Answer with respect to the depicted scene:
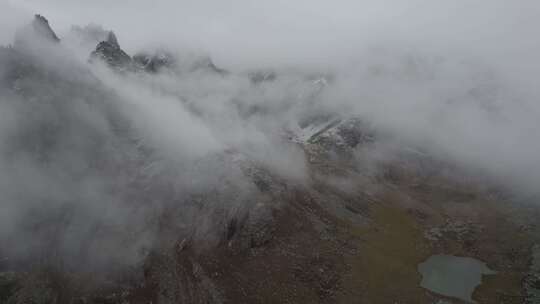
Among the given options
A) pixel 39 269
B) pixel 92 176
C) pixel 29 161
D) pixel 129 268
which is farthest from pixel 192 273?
pixel 29 161

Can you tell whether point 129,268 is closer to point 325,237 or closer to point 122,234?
point 122,234

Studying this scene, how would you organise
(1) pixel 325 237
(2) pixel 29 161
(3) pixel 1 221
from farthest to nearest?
(2) pixel 29 161 < (1) pixel 325 237 < (3) pixel 1 221

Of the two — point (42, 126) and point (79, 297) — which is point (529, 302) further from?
point (42, 126)

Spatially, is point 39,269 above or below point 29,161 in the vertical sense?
below

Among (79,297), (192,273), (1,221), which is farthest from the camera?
(1,221)

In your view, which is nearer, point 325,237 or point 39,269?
point 39,269

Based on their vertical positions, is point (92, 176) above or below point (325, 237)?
above

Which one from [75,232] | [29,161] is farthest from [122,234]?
[29,161]

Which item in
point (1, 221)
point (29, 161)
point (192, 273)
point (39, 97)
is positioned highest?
point (39, 97)

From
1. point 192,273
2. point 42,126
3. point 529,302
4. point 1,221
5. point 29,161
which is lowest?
point 529,302
